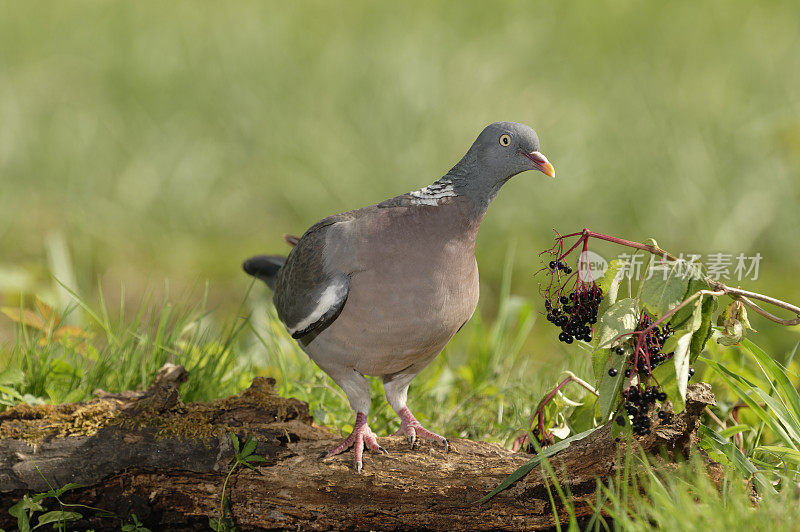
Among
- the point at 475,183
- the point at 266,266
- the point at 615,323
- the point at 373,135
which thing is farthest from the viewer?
the point at 373,135

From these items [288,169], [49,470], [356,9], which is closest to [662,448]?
[49,470]

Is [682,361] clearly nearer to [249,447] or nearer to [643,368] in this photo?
[643,368]

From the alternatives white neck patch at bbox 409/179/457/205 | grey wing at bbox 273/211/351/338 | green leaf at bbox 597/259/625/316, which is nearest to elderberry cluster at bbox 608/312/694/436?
green leaf at bbox 597/259/625/316

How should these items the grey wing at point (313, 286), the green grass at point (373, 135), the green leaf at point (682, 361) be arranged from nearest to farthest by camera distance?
the green leaf at point (682, 361) < the grey wing at point (313, 286) < the green grass at point (373, 135)

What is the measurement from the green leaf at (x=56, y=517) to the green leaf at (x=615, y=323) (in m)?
1.96

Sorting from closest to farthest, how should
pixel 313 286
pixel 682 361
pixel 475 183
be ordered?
pixel 682 361 → pixel 475 183 → pixel 313 286

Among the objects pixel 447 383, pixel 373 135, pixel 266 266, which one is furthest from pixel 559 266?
pixel 373 135

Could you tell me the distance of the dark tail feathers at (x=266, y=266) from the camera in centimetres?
425

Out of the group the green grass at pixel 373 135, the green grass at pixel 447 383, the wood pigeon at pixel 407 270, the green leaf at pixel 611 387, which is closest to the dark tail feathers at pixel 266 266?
the green grass at pixel 447 383

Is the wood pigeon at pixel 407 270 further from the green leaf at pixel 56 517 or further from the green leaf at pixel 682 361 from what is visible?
the green leaf at pixel 56 517

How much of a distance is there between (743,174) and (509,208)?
2.02 m

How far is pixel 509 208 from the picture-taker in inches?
275

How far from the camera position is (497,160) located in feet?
10.1

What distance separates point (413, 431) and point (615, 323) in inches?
43.6
